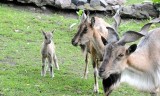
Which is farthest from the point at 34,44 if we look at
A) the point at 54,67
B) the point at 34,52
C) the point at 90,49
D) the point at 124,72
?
the point at 124,72

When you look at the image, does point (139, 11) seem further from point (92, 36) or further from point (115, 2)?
point (92, 36)

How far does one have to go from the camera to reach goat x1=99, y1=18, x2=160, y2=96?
6.08 meters

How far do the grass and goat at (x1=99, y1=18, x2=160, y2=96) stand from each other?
6.33 ft

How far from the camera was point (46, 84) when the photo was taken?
8914 millimetres

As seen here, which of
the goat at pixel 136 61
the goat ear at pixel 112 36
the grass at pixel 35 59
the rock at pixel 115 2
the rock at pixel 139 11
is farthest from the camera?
the rock at pixel 115 2

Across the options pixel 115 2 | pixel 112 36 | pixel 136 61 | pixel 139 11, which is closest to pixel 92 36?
pixel 112 36

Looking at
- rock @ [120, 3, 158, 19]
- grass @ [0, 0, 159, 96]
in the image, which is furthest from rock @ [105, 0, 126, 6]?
grass @ [0, 0, 159, 96]

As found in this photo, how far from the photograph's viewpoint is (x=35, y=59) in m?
10.9

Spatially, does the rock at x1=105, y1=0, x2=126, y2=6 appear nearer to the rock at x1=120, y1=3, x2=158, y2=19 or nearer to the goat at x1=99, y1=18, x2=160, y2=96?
the rock at x1=120, y1=3, x2=158, y2=19

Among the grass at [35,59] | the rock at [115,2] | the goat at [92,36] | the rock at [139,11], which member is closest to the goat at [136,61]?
the goat at [92,36]

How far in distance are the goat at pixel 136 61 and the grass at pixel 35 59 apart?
6.33ft

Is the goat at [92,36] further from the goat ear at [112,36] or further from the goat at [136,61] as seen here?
the goat ear at [112,36]

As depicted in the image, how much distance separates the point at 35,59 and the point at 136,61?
4.87 m

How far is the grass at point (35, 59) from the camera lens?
8.66m
